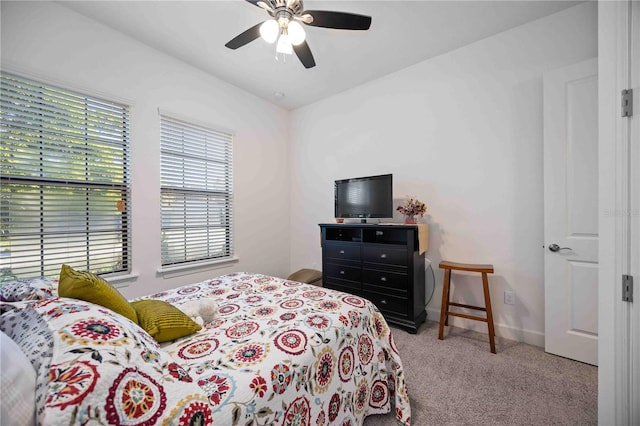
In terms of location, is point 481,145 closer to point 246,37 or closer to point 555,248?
point 555,248

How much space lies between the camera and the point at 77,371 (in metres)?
0.57

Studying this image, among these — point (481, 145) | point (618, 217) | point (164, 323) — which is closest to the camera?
point (618, 217)

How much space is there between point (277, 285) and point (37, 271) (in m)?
1.88

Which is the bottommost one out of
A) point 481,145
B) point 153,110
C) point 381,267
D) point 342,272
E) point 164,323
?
point 342,272

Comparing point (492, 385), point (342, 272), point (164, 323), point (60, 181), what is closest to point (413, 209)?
point (342, 272)

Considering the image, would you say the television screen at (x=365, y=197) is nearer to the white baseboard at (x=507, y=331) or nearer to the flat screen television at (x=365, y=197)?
the flat screen television at (x=365, y=197)

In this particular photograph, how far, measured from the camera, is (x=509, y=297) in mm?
2328

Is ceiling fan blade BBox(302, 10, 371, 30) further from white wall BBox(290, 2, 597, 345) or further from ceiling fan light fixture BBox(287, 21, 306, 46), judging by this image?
white wall BBox(290, 2, 597, 345)

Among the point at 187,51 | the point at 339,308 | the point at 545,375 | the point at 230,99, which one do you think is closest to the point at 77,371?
the point at 339,308

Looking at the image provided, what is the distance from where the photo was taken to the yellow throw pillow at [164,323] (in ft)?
3.47

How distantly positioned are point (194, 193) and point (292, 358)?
2.54m

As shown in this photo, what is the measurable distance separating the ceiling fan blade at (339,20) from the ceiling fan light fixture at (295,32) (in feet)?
0.35

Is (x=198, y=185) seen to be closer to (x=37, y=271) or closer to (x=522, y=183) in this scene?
(x=37, y=271)

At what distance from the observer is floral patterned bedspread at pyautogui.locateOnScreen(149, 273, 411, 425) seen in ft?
2.74
